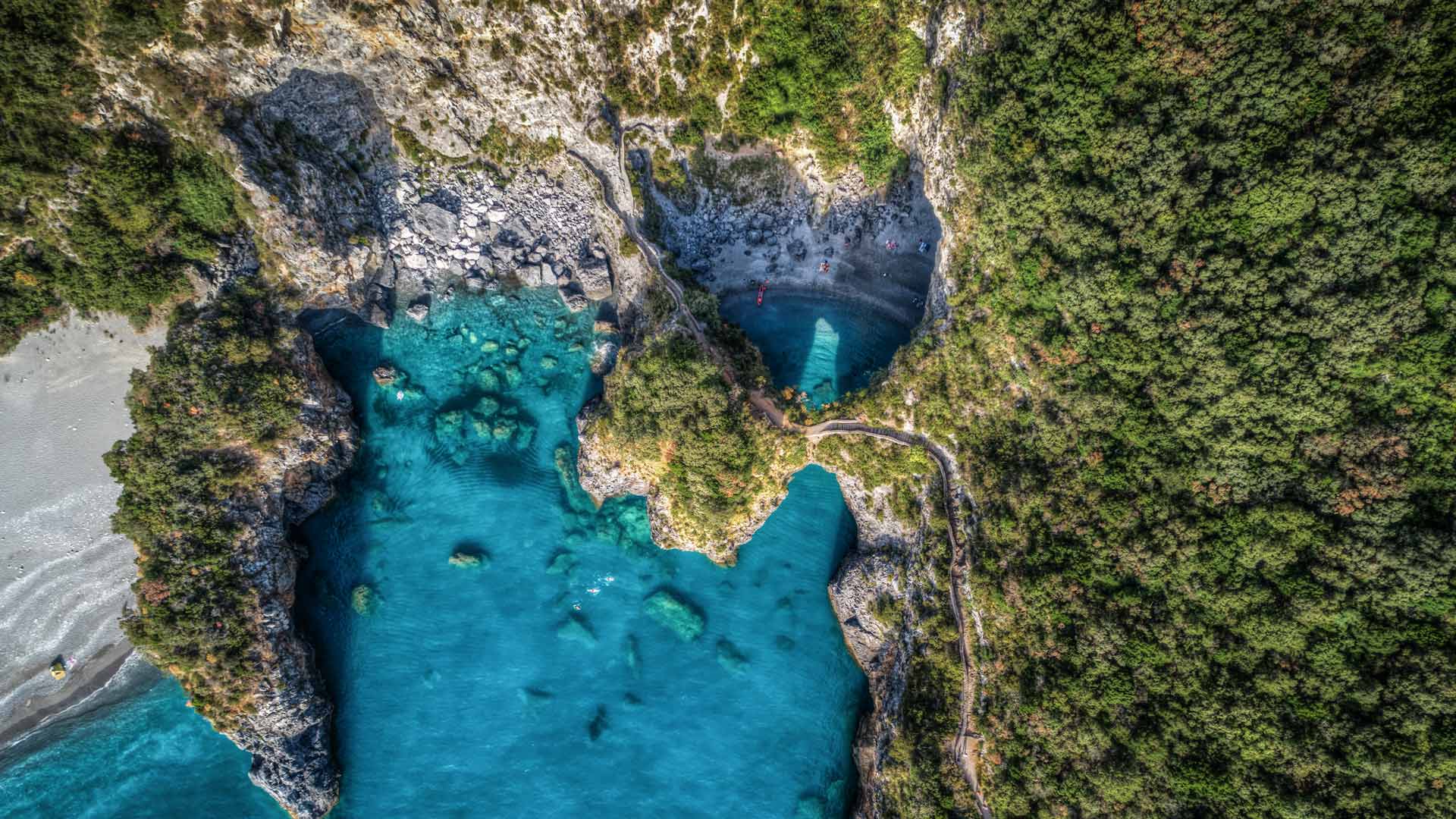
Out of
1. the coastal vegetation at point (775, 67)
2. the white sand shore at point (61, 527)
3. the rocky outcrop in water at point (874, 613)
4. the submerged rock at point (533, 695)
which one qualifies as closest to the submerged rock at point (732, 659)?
the rocky outcrop in water at point (874, 613)

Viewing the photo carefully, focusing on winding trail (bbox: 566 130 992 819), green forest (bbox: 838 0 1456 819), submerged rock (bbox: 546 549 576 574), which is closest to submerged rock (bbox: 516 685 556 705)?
submerged rock (bbox: 546 549 576 574)

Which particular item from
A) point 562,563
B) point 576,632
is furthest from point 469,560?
point 576,632

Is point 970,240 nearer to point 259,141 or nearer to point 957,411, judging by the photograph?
point 957,411

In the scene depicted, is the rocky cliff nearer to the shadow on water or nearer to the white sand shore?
the shadow on water

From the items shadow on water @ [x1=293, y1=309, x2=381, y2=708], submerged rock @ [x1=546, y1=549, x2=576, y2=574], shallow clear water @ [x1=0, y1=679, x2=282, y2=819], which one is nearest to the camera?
shallow clear water @ [x1=0, y1=679, x2=282, y2=819]

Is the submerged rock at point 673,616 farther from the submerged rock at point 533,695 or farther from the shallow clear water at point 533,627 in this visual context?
the submerged rock at point 533,695

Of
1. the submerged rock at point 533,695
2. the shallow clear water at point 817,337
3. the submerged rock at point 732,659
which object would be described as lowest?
the submerged rock at point 533,695
